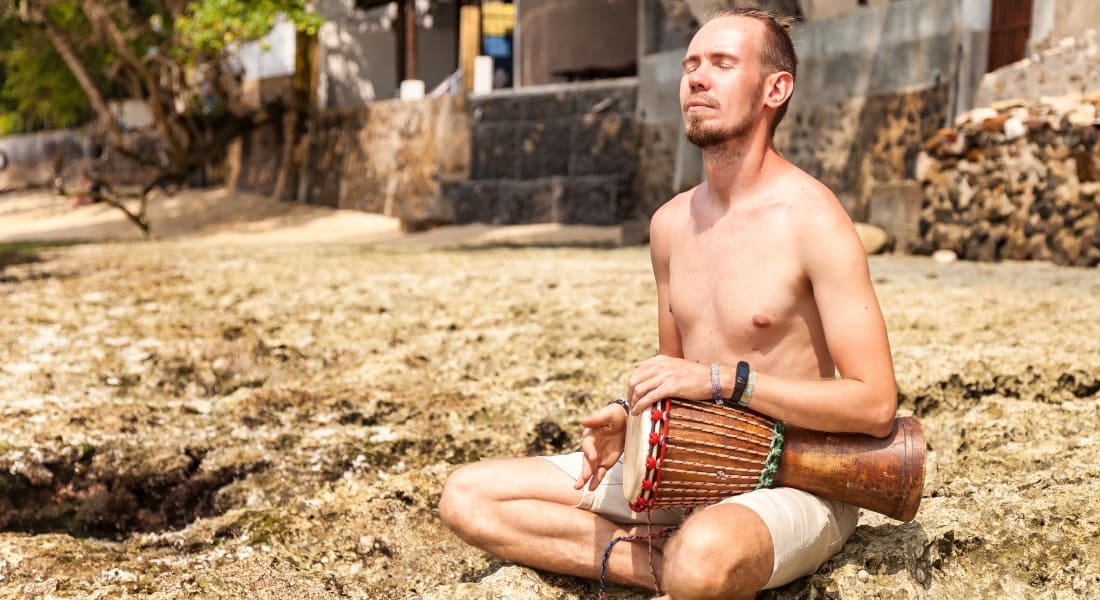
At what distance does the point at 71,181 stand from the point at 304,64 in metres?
9.37

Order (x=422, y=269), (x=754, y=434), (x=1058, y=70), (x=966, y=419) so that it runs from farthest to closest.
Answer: (x=422, y=269), (x=1058, y=70), (x=966, y=419), (x=754, y=434)

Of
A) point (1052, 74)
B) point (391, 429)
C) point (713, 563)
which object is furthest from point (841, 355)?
point (1052, 74)

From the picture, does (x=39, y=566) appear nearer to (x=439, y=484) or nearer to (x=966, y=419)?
(x=439, y=484)

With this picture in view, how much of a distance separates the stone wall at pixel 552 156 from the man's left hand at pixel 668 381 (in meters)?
13.0

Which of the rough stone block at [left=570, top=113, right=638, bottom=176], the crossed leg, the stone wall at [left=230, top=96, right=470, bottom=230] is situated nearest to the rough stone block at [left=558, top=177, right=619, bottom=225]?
the rough stone block at [left=570, top=113, right=638, bottom=176]

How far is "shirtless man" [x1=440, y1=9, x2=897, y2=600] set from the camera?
6.73 ft

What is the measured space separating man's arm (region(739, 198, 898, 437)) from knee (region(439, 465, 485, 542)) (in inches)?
25.7

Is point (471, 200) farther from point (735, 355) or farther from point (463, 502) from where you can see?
point (735, 355)

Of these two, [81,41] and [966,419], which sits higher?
[81,41]

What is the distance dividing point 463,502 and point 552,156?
44.9 feet

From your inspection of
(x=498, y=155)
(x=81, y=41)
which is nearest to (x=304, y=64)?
(x=81, y=41)

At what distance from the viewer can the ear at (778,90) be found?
2180 millimetres

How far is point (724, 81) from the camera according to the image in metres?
2.14

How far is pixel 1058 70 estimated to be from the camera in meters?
7.89
